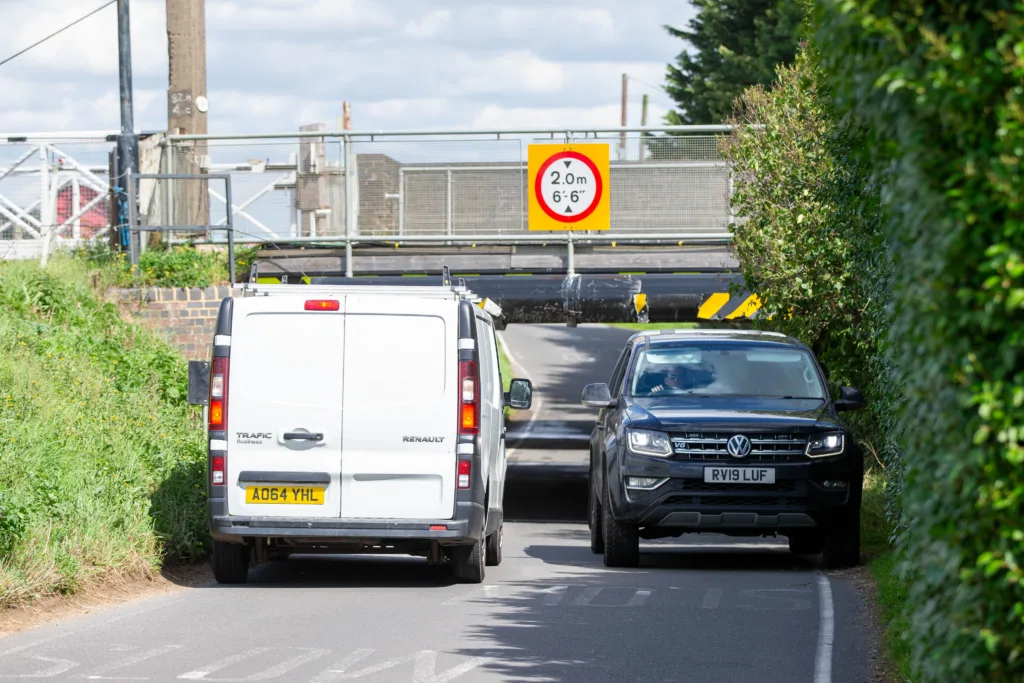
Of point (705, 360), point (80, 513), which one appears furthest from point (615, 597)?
point (80, 513)

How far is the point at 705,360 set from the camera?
1327 cm

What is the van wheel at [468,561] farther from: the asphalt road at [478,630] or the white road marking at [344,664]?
the white road marking at [344,664]

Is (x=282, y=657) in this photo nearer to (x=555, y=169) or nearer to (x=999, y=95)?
(x=999, y=95)

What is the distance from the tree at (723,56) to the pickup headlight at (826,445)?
2419 cm

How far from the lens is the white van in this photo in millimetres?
11117

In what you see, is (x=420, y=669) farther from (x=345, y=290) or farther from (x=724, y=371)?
(x=724, y=371)

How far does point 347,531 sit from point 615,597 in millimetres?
1971

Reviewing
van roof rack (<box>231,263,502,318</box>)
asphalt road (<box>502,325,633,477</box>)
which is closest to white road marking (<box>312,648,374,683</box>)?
van roof rack (<box>231,263,502,318</box>)

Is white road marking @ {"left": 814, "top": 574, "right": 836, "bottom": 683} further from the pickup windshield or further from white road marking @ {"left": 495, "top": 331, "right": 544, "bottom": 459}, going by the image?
white road marking @ {"left": 495, "top": 331, "right": 544, "bottom": 459}

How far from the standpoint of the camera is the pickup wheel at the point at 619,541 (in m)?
12.4

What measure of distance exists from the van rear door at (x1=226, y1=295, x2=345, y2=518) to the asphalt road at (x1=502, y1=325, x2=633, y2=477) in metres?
12.2

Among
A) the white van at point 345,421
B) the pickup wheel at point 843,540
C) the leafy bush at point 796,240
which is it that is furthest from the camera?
the leafy bush at point 796,240

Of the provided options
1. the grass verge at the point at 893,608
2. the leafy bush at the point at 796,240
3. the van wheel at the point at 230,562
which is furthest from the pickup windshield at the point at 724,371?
the van wheel at the point at 230,562

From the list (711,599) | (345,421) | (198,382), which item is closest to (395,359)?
(345,421)
